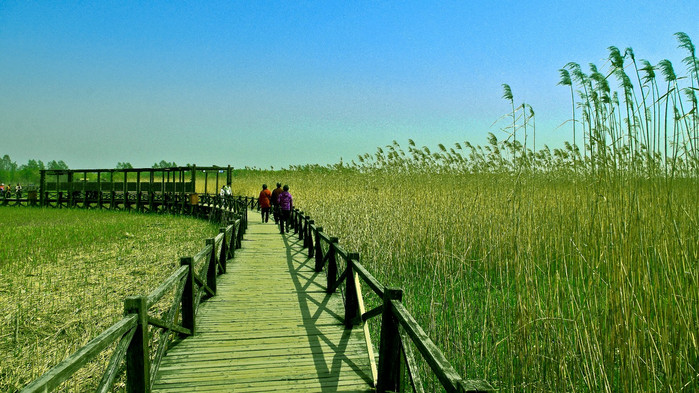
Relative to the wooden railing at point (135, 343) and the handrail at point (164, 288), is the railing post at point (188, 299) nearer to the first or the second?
the wooden railing at point (135, 343)

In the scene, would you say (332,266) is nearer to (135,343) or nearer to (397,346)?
(397,346)

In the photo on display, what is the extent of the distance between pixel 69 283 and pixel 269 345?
6.49 meters

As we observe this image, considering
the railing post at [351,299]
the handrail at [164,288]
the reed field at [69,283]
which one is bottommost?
the reed field at [69,283]

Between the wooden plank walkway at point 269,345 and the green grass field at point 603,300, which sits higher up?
the green grass field at point 603,300

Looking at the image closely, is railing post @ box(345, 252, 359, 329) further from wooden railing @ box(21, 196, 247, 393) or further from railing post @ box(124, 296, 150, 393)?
railing post @ box(124, 296, 150, 393)

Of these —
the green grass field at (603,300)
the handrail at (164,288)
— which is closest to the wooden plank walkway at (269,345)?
the handrail at (164,288)

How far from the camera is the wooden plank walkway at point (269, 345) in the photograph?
3488 mm

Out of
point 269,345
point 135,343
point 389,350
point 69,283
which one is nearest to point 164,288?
point 135,343

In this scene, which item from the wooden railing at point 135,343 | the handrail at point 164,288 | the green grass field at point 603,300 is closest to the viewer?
the wooden railing at point 135,343

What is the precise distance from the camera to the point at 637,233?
2.42 m

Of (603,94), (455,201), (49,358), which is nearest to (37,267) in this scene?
(49,358)

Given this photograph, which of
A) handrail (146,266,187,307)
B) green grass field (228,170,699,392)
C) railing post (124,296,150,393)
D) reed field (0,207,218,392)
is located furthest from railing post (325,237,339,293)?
railing post (124,296,150,393)

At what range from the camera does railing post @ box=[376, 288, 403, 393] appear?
9.97ft

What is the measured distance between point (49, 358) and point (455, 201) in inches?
Answer: 242
